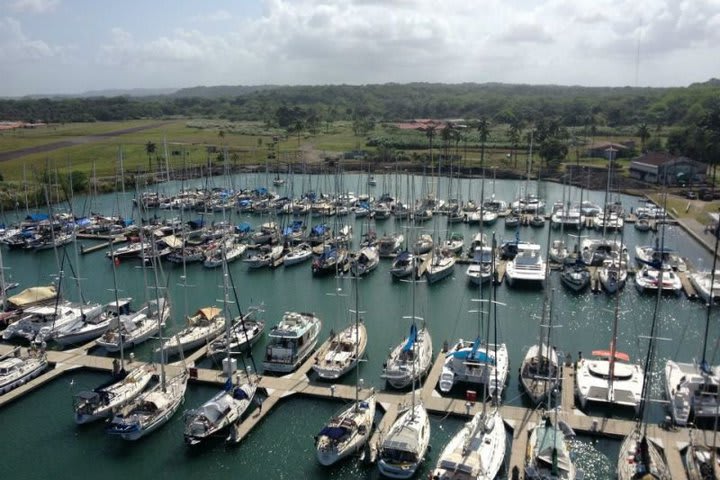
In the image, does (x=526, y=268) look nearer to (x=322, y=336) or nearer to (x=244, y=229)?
(x=322, y=336)

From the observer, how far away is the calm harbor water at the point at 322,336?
103ft

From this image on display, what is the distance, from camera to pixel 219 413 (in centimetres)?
3297

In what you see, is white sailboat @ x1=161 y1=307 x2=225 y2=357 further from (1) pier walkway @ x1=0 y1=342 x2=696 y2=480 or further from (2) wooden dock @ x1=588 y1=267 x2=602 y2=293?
(2) wooden dock @ x1=588 y1=267 x2=602 y2=293

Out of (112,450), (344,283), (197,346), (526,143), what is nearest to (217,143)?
(526,143)

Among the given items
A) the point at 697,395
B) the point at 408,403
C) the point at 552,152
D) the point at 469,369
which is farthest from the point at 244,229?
the point at 552,152

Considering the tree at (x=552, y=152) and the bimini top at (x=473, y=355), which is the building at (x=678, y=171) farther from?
the bimini top at (x=473, y=355)

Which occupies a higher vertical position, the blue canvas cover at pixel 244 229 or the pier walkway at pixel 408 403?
the blue canvas cover at pixel 244 229

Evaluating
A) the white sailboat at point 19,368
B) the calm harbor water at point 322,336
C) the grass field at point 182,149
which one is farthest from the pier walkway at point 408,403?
the grass field at point 182,149

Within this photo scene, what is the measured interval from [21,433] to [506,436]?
27.2 metres

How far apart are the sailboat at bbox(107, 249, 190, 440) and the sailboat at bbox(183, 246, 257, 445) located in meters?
1.75

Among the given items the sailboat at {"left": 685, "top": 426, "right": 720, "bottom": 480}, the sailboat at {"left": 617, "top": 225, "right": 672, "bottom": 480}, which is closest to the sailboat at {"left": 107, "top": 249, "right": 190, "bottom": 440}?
the sailboat at {"left": 617, "top": 225, "right": 672, "bottom": 480}

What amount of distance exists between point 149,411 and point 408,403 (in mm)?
14582

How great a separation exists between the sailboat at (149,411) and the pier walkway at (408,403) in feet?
7.81

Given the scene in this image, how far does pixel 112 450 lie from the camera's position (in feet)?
107
